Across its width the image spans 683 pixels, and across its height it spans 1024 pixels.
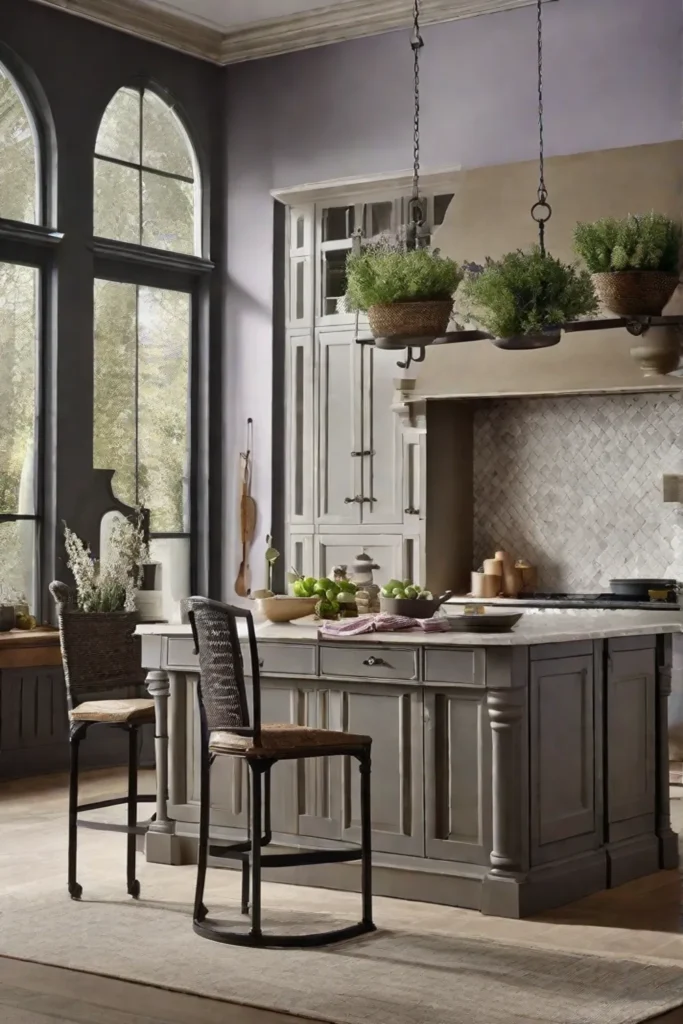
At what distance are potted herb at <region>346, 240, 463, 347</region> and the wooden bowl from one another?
103 centimetres

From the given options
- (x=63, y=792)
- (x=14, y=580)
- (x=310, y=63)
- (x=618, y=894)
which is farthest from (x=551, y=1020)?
(x=310, y=63)

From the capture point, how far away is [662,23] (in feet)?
25.5

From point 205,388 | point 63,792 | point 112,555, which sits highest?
point 205,388

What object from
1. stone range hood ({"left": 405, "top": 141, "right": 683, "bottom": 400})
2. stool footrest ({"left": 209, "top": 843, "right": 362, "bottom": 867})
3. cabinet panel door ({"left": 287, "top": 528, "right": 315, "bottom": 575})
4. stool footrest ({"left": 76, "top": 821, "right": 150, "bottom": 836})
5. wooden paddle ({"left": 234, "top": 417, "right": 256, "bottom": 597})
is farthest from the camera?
wooden paddle ({"left": 234, "top": 417, "right": 256, "bottom": 597})

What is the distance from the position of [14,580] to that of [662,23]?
4388mm

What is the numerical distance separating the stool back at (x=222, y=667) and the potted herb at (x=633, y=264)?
184cm

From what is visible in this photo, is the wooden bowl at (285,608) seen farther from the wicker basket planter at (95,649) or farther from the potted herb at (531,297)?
the potted herb at (531,297)

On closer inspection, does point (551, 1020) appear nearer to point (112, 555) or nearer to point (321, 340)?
point (112, 555)

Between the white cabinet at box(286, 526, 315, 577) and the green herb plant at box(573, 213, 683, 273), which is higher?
the green herb plant at box(573, 213, 683, 273)

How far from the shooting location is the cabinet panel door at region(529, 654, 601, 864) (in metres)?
4.99

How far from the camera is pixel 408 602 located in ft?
17.6

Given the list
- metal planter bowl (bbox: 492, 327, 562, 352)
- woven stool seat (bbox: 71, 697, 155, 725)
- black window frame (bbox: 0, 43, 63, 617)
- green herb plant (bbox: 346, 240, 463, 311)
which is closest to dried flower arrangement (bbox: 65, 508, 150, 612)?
black window frame (bbox: 0, 43, 63, 617)

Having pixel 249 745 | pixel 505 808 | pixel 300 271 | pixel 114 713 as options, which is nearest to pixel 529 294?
pixel 505 808

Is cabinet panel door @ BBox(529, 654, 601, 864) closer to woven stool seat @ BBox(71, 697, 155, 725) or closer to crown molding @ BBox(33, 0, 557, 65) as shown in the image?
woven stool seat @ BBox(71, 697, 155, 725)
